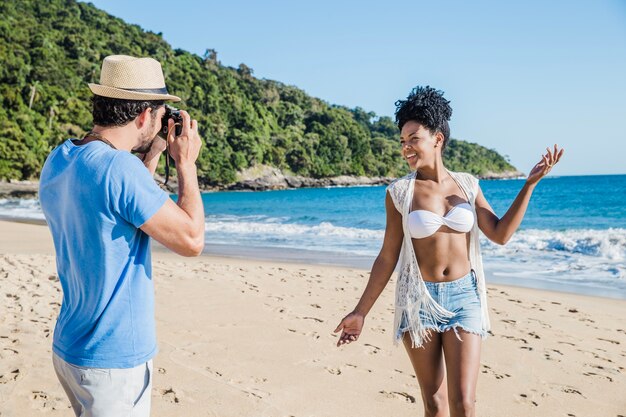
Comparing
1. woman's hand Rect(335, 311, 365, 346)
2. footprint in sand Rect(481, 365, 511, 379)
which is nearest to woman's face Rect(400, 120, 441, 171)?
woman's hand Rect(335, 311, 365, 346)

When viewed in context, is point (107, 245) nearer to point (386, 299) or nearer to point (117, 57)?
point (117, 57)

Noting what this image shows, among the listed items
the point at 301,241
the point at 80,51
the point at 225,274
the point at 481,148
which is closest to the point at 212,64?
the point at 80,51

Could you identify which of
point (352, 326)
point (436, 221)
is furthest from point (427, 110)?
point (352, 326)

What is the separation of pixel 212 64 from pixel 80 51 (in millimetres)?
35616

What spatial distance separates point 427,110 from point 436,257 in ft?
2.58

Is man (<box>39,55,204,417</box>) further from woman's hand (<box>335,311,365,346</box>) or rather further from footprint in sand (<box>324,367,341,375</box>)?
footprint in sand (<box>324,367,341,375</box>)

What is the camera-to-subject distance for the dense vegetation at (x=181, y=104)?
60812 mm

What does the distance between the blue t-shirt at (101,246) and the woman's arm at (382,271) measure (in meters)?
1.32

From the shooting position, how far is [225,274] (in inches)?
365

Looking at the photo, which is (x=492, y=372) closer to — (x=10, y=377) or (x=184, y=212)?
(x=184, y=212)

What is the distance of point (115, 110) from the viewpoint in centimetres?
179

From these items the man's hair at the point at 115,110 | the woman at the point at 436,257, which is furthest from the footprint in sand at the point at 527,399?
the man's hair at the point at 115,110

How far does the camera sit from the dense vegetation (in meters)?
60.8

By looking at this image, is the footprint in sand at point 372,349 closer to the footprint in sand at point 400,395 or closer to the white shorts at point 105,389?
the footprint in sand at point 400,395
